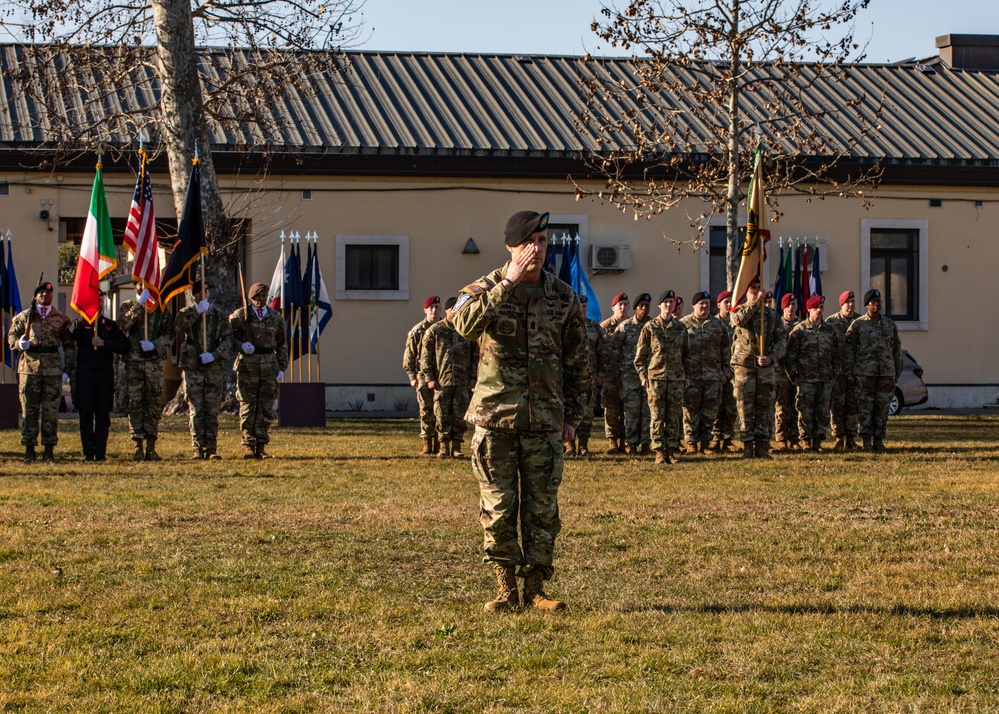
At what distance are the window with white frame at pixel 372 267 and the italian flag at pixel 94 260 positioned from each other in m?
9.65

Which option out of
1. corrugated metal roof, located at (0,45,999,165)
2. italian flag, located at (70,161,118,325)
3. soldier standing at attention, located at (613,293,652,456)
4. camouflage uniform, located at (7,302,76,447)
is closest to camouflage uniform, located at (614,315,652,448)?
soldier standing at attention, located at (613,293,652,456)

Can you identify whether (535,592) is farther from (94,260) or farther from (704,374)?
(94,260)

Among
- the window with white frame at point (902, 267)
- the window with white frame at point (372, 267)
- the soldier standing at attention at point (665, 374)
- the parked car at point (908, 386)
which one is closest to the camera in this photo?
the soldier standing at attention at point (665, 374)

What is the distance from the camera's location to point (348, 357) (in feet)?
85.0

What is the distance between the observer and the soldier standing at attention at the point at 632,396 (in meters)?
17.1

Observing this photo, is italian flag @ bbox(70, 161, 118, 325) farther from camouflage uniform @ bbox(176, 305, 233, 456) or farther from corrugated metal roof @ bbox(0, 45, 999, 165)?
corrugated metal roof @ bbox(0, 45, 999, 165)

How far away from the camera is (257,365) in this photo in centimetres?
1593

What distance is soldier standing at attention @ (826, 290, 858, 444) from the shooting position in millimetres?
17875

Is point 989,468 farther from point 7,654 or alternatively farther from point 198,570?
point 7,654

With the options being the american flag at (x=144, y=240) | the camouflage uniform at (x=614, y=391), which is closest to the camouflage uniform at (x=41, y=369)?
the american flag at (x=144, y=240)

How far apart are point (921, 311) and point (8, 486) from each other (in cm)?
2061

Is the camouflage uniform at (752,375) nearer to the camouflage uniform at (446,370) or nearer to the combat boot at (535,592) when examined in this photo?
the camouflage uniform at (446,370)

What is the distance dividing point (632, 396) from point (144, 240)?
6436 millimetres

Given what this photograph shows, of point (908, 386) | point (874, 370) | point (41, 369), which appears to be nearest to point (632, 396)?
point (874, 370)
